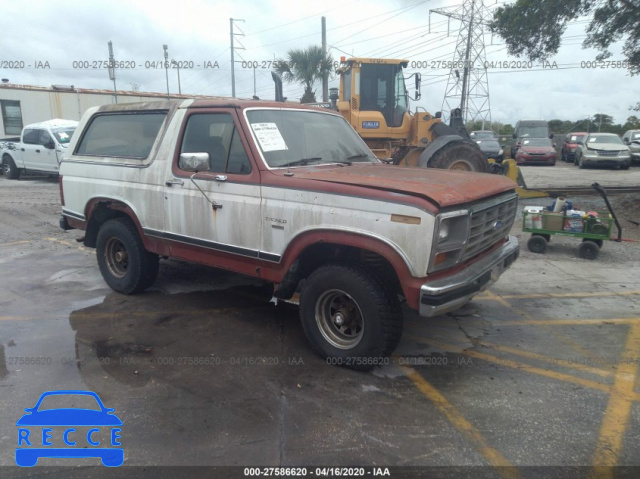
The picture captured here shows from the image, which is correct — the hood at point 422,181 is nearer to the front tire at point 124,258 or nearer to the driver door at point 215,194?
the driver door at point 215,194

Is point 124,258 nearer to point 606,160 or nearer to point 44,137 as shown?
point 44,137

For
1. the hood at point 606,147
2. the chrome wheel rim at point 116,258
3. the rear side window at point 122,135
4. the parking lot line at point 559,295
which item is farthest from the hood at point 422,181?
the hood at point 606,147

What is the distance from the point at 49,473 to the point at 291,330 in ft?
7.81

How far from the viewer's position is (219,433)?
123 inches

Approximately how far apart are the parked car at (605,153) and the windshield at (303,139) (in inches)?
761

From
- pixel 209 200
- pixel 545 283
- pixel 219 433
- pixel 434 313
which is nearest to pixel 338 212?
pixel 434 313

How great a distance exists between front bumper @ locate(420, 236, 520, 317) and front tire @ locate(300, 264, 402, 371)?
35 cm

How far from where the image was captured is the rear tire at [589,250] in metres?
7.12

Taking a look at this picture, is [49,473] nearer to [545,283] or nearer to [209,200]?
[209,200]

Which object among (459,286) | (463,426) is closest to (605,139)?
(459,286)

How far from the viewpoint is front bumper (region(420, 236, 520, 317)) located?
3.34 m

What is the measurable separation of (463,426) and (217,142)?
3.13 m

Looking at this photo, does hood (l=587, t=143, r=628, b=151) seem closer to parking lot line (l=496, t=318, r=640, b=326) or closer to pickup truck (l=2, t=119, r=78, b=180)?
parking lot line (l=496, t=318, r=640, b=326)

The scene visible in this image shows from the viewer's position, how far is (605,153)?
20.7 meters
